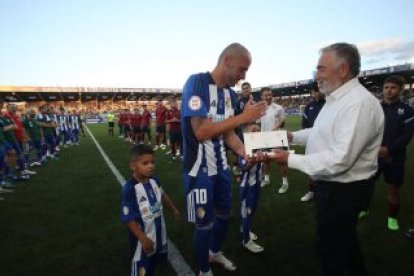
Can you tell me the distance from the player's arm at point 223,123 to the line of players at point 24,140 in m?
7.88

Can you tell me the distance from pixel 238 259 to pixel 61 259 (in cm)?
249

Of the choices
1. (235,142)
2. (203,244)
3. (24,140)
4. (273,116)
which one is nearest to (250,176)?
(235,142)

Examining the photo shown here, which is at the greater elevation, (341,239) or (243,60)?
(243,60)

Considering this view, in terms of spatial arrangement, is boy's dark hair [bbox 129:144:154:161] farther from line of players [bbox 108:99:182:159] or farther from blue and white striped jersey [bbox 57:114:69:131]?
blue and white striped jersey [bbox 57:114:69:131]

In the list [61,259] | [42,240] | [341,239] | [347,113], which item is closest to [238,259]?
[341,239]

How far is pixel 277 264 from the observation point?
13.6ft

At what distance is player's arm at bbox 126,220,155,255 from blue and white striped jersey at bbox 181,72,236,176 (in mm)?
729

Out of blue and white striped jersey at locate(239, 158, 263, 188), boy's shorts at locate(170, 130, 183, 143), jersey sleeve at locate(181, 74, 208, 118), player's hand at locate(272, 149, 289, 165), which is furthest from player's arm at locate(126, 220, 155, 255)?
boy's shorts at locate(170, 130, 183, 143)

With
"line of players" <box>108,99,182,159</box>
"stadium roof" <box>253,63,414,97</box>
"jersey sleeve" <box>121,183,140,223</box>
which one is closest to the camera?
"jersey sleeve" <box>121,183,140,223</box>

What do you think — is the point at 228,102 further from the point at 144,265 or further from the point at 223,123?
the point at 144,265

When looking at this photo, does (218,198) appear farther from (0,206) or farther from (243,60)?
(0,206)

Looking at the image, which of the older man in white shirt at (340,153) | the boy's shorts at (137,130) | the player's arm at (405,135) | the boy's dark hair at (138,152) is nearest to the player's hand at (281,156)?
the older man in white shirt at (340,153)

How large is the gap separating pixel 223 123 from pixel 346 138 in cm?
107

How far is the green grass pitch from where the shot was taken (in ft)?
13.6
